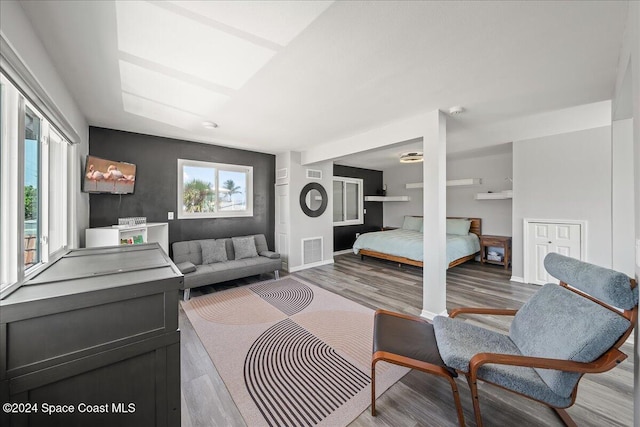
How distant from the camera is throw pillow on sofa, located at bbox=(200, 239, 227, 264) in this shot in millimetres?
3951

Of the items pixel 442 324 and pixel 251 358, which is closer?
pixel 442 324

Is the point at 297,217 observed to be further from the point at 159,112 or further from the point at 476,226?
the point at 476,226

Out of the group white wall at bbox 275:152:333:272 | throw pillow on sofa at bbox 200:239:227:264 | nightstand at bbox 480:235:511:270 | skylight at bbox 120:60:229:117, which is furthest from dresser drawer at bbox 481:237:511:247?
skylight at bbox 120:60:229:117

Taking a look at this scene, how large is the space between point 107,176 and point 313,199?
342 centimetres

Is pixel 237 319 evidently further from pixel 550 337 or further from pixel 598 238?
pixel 598 238

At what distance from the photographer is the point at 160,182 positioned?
152 inches

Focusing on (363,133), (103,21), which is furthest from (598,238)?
(103,21)

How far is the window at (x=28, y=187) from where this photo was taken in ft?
4.02

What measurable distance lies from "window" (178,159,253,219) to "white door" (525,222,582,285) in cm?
508

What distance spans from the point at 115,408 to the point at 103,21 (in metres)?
2.14

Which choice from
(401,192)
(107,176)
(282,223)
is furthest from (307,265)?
(401,192)

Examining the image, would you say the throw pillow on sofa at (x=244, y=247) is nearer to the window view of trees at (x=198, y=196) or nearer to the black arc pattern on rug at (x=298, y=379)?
the window view of trees at (x=198, y=196)

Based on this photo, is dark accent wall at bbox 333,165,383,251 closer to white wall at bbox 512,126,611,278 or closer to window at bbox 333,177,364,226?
window at bbox 333,177,364,226

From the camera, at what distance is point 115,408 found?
1011 mm
